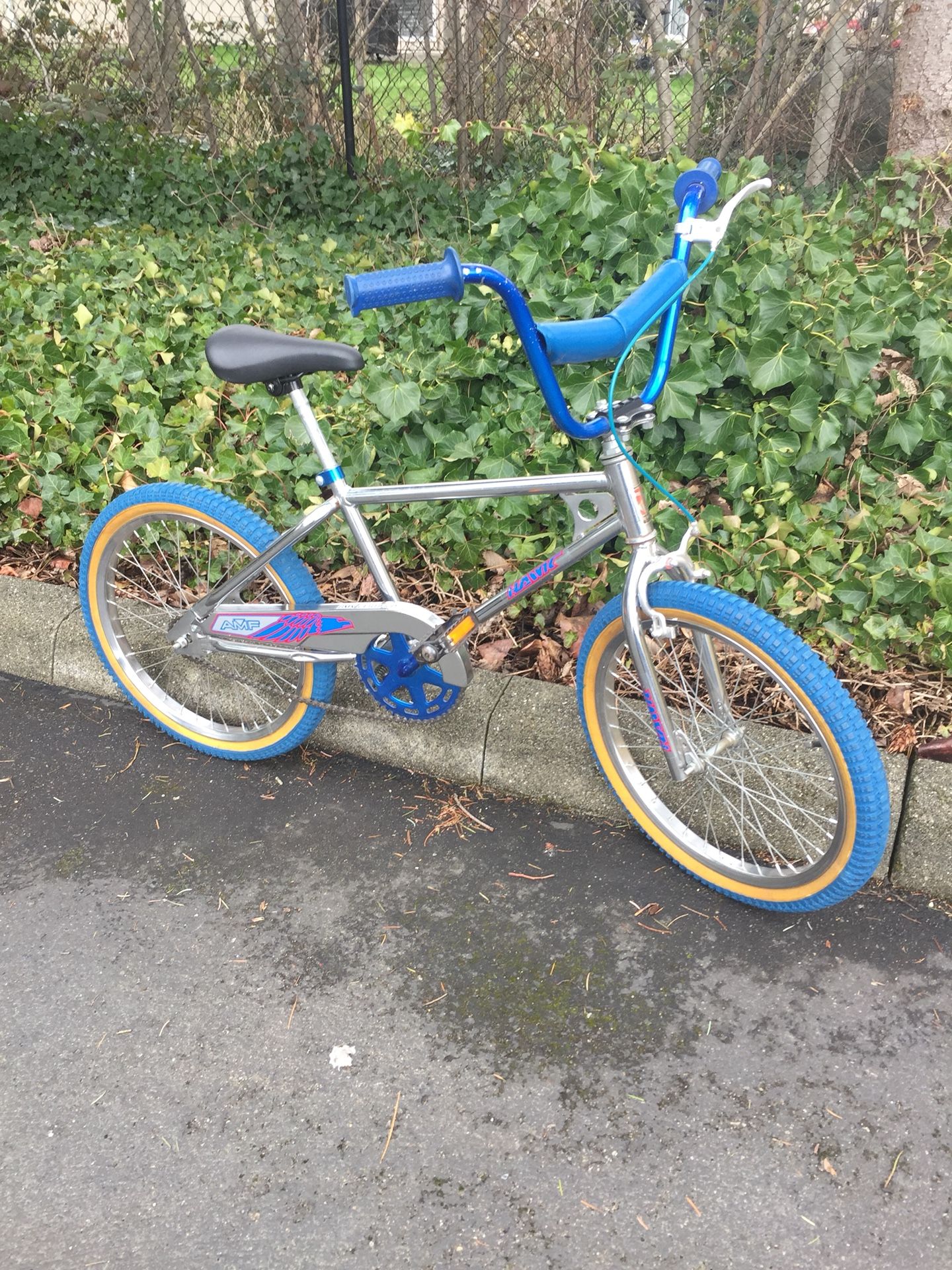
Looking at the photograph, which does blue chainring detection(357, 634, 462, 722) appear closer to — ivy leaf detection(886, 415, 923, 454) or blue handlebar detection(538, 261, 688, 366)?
blue handlebar detection(538, 261, 688, 366)

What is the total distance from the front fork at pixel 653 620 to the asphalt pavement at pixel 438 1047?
1.24ft

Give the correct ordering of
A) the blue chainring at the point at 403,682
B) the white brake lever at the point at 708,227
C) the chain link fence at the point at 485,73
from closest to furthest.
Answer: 1. the white brake lever at the point at 708,227
2. the blue chainring at the point at 403,682
3. the chain link fence at the point at 485,73

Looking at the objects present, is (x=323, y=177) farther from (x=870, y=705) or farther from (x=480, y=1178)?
(x=480, y=1178)

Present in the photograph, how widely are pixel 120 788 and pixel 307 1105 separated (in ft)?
4.10

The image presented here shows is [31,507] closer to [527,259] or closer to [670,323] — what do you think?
[527,259]

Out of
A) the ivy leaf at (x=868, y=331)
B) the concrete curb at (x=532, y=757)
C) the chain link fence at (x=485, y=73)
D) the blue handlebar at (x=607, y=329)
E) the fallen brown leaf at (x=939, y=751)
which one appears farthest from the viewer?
the chain link fence at (x=485, y=73)

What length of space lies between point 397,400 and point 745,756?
149 cm

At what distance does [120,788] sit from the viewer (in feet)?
9.59

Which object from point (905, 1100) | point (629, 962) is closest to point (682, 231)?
point (629, 962)

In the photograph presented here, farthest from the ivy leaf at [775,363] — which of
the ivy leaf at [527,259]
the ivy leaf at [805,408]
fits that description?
the ivy leaf at [527,259]

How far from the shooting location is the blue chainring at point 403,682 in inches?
105

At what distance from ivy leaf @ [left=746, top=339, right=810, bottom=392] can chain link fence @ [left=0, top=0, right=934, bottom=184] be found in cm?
173

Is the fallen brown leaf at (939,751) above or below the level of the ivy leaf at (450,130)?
below

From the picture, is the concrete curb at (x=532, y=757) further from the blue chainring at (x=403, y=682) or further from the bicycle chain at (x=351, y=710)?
the blue chainring at (x=403, y=682)
